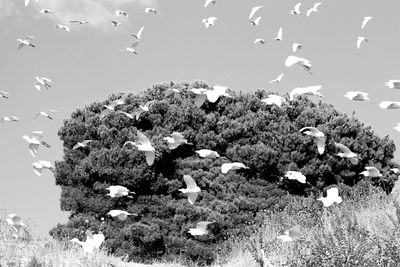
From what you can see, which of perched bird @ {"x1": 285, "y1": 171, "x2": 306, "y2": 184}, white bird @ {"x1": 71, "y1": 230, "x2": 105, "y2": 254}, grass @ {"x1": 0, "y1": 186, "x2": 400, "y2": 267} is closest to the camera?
grass @ {"x1": 0, "y1": 186, "x2": 400, "y2": 267}

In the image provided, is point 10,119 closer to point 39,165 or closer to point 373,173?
point 39,165

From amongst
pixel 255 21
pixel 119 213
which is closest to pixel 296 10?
pixel 255 21

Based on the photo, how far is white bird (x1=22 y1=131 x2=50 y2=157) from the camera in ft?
38.0

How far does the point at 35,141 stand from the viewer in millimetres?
11680

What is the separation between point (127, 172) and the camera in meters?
15.6

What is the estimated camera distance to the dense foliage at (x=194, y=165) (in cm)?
1495

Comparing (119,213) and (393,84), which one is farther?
(119,213)

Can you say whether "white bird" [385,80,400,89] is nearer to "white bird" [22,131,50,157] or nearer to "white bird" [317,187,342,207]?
"white bird" [317,187,342,207]

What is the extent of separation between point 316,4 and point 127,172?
712 cm

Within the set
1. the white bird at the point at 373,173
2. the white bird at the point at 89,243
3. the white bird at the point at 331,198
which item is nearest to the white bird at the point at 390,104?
the white bird at the point at 331,198

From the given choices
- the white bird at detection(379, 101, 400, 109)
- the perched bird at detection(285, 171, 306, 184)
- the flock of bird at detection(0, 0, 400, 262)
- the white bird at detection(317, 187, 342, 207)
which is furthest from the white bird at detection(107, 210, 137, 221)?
the white bird at detection(379, 101, 400, 109)

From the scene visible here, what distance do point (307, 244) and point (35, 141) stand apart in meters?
5.57

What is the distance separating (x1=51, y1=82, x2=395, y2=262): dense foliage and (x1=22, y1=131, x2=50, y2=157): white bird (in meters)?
3.60

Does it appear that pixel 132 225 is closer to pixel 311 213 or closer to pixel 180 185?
pixel 180 185
